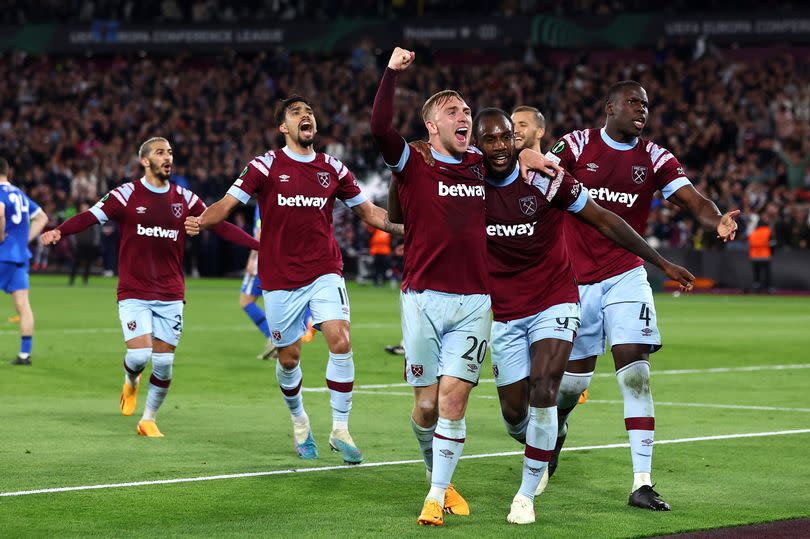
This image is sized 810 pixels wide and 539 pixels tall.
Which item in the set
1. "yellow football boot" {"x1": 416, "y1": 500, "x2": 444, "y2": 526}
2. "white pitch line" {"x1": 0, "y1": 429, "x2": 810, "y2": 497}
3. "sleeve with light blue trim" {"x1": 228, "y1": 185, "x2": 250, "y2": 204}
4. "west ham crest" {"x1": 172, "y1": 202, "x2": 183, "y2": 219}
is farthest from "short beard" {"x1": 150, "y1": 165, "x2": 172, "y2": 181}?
"yellow football boot" {"x1": 416, "y1": 500, "x2": 444, "y2": 526}

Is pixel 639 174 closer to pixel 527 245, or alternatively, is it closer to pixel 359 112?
Result: pixel 527 245

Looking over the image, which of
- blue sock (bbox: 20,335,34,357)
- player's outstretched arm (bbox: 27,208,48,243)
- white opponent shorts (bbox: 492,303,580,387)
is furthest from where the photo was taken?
player's outstretched arm (bbox: 27,208,48,243)

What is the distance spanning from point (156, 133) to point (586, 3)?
1478 centimetres

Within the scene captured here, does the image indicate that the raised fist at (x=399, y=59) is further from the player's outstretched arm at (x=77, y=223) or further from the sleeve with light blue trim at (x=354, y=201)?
the player's outstretched arm at (x=77, y=223)

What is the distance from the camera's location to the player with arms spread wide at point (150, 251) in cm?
1212

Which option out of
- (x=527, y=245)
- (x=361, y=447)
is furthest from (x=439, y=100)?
(x=361, y=447)

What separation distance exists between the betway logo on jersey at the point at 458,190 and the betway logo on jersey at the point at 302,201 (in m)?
2.76

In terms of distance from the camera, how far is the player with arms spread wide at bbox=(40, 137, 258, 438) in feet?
39.8

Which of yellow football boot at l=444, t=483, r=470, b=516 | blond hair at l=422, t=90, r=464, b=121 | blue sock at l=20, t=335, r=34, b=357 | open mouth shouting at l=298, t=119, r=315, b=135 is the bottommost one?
blue sock at l=20, t=335, r=34, b=357

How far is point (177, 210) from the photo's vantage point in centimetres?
1237

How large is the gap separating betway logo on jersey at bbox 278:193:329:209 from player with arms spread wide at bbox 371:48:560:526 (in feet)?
8.38

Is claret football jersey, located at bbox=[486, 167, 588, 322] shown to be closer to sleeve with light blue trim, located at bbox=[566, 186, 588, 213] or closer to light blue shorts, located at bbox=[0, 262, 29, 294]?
sleeve with light blue trim, located at bbox=[566, 186, 588, 213]

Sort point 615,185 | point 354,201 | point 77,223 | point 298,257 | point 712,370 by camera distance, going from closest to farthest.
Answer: point 615,185 → point 298,257 → point 354,201 → point 77,223 → point 712,370

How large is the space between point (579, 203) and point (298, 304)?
9.95 feet
